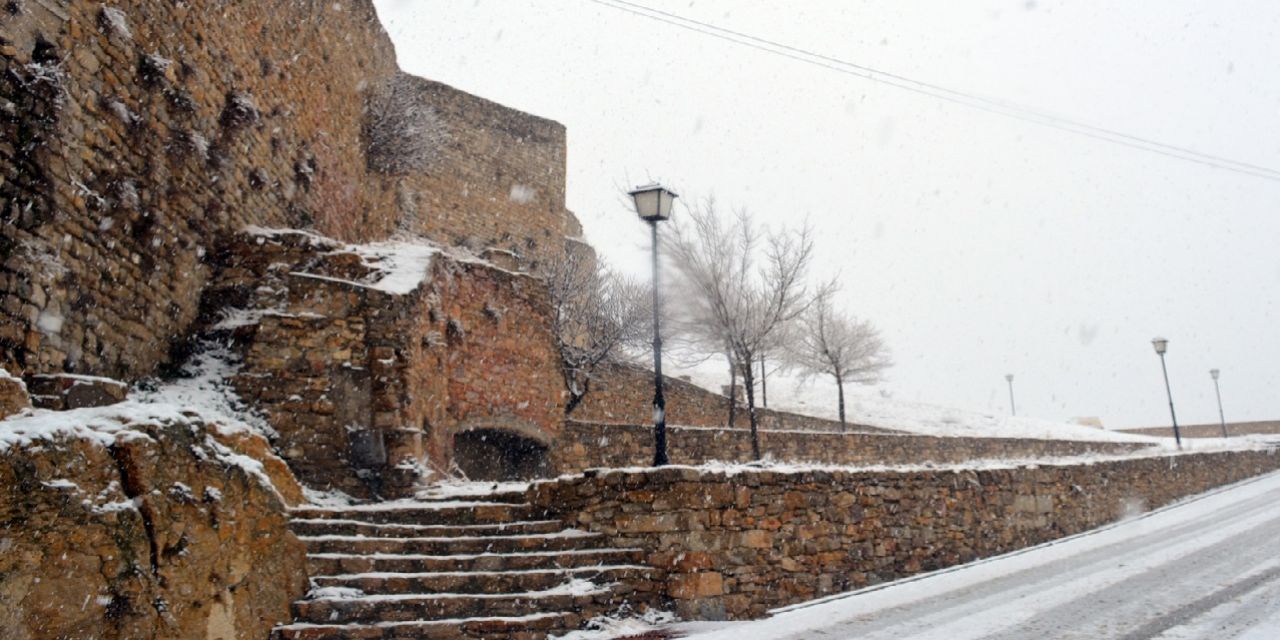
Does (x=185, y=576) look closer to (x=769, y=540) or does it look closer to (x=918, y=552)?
(x=769, y=540)

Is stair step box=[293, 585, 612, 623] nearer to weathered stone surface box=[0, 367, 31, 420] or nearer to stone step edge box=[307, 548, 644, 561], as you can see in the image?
stone step edge box=[307, 548, 644, 561]

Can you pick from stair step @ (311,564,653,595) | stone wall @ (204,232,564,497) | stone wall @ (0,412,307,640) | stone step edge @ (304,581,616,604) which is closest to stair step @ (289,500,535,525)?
stair step @ (311,564,653,595)

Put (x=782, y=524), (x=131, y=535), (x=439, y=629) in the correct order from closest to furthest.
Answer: (x=131, y=535) → (x=439, y=629) → (x=782, y=524)

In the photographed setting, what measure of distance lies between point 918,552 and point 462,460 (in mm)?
7556

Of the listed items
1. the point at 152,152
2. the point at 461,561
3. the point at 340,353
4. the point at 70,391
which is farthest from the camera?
the point at 340,353

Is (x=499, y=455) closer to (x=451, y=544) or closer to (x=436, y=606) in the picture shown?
(x=451, y=544)

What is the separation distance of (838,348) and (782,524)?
66.7 ft

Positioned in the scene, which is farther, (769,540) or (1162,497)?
(1162,497)

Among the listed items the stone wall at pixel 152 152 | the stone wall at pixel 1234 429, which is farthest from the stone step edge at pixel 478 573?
Answer: the stone wall at pixel 1234 429

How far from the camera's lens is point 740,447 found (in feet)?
50.8

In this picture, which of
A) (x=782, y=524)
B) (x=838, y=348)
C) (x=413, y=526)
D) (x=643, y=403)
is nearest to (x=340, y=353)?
(x=413, y=526)

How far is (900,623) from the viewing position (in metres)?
6.22

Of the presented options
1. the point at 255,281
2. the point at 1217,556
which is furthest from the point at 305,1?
the point at 1217,556

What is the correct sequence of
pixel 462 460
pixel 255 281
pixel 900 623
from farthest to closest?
pixel 462 460, pixel 255 281, pixel 900 623
